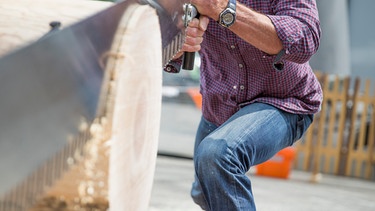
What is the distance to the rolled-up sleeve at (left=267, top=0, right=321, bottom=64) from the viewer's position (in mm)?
2756

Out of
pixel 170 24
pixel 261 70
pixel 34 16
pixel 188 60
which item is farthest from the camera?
pixel 261 70

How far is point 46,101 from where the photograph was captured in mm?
1537

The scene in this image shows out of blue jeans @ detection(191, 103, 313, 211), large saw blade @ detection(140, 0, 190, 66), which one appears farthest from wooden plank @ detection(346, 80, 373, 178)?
large saw blade @ detection(140, 0, 190, 66)

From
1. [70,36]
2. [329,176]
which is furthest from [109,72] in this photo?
[329,176]

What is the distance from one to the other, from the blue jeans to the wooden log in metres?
0.80

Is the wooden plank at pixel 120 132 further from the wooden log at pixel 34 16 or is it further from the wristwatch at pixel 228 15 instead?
the wristwatch at pixel 228 15

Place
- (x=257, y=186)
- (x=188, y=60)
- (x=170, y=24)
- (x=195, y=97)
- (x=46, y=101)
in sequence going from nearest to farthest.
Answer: (x=46, y=101) < (x=170, y=24) < (x=188, y=60) < (x=257, y=186) < (x=195, y=97)

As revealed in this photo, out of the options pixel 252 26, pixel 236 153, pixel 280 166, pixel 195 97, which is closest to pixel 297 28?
pixel 252 26

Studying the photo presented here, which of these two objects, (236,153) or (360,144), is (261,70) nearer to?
(236,153)

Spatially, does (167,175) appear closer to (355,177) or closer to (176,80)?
(176,80)

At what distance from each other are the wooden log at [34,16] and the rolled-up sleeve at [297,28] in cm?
90

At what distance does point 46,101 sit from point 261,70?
1701 mm

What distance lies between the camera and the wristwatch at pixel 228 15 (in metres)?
2.66

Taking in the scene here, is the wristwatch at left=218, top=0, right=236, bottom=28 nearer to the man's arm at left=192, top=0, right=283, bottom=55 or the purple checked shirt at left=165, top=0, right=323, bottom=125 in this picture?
the man's arm at left=192, top=0, right=283, bottom=55
